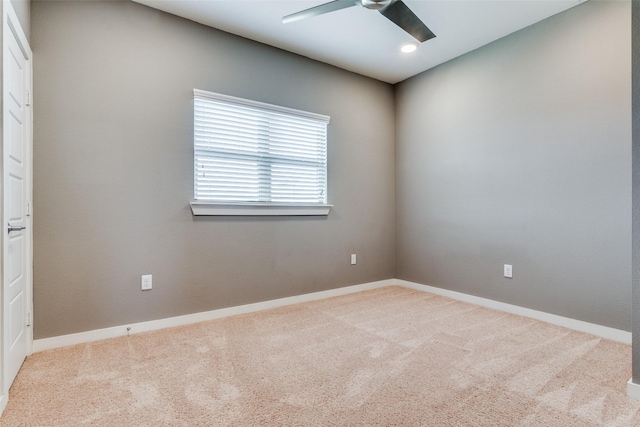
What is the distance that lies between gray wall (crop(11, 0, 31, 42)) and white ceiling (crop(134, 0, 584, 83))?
734 mm

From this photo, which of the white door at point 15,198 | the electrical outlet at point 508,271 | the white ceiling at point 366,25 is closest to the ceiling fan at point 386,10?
the white ceiling at point 366,25

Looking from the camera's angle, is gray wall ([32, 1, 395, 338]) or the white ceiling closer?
gray wall ([32, 1, 395, 338])

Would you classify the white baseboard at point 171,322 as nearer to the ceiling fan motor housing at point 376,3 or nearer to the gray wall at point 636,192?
the gray wall at point 636,192

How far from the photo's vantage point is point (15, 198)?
1838 mm

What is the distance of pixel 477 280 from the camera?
130 inches

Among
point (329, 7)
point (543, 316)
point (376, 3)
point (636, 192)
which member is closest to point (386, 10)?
point (376, 3)

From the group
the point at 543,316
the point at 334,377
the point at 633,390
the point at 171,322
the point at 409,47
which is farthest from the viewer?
the point at 409,47

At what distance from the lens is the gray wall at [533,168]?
241 centimetres

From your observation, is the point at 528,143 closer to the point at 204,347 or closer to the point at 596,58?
the point at 596,58

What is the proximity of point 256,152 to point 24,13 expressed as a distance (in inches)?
69.6

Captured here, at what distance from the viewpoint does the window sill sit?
9.09ft

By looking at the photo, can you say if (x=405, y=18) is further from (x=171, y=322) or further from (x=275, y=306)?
(x=171, y=322)

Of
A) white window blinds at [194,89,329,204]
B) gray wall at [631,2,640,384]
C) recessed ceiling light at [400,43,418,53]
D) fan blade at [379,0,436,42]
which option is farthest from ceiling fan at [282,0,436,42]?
gray wall at [631,2,640,384]

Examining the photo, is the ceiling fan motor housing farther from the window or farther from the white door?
the white door
